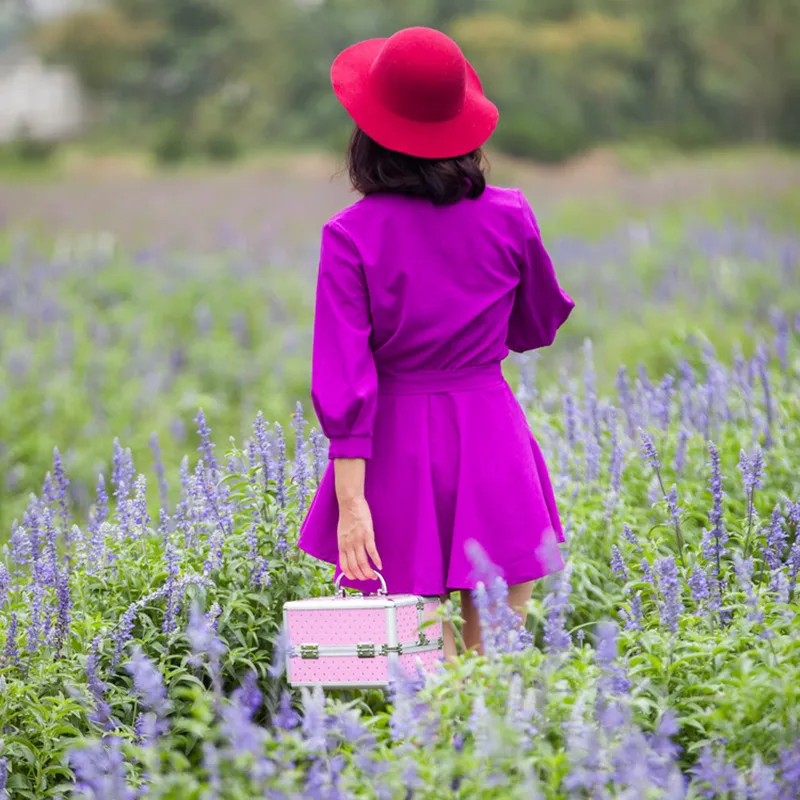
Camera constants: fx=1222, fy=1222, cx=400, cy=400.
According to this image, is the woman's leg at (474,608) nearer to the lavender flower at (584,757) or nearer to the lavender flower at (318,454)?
the lavender flower at (584,757)

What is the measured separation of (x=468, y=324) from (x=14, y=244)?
11.0m

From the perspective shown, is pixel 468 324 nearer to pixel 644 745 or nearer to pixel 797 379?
pixel 644 745

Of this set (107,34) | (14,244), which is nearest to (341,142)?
(107,34)

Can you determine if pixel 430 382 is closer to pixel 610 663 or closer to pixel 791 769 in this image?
pixel 610 663

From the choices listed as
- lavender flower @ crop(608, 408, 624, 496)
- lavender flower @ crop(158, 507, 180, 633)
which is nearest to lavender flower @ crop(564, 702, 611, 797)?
lavender flower @ crop(158, 507, 180, 633)

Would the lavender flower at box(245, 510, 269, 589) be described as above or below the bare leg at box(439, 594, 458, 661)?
above

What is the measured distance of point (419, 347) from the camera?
2986 millimetres

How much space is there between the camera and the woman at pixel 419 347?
2.93 metres

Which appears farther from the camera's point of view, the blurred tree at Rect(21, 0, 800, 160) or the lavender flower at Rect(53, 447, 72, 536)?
the blurred tree at Rect(21, 0, 800, 160)

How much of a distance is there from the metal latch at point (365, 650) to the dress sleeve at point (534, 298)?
0.94m

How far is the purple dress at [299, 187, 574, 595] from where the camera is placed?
2.93 meters

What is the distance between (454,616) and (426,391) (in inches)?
23.0

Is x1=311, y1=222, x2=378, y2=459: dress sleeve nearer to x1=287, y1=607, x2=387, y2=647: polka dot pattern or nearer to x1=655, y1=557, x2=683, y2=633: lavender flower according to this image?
x1=287, y1=607, x2=387, y2=647: polka dot pattern

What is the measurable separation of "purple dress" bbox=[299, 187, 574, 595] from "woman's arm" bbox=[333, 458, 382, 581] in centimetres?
4
